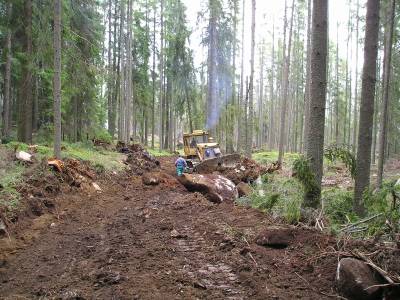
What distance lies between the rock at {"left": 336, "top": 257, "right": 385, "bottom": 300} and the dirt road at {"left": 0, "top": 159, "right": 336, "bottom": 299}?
0.66 feet

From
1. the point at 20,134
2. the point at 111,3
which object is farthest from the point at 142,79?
the point at 20,134

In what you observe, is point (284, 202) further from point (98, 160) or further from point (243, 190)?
point (98, 160)

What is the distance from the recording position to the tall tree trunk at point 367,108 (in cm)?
841

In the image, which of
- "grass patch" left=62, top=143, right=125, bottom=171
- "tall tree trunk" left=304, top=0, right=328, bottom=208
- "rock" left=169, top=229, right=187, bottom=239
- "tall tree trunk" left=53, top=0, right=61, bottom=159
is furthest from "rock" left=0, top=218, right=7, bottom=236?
"grass patch" left=62, top=143, right=125, bottom=171

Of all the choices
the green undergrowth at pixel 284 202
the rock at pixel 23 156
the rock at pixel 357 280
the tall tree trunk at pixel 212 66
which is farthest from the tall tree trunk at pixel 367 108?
the tall tree trunk at pixel 212 66

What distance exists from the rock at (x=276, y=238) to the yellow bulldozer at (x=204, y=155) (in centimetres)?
990

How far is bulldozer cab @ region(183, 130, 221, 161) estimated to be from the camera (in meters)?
19.0

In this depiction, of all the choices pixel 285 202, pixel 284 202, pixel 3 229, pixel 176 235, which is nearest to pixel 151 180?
pixel 284 202

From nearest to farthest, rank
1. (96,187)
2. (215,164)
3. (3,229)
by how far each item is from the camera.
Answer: (3,229)
(96,187)
(215,164)

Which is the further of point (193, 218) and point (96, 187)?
point (96, 187)

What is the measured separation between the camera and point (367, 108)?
8.55 m

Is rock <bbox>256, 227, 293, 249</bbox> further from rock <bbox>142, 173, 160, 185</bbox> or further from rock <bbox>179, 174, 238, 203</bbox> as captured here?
rock <bbox>142, 173, 160, 185</bbox>

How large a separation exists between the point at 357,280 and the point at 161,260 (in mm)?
2689

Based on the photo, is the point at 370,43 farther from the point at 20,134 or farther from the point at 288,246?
the point at 20,134
